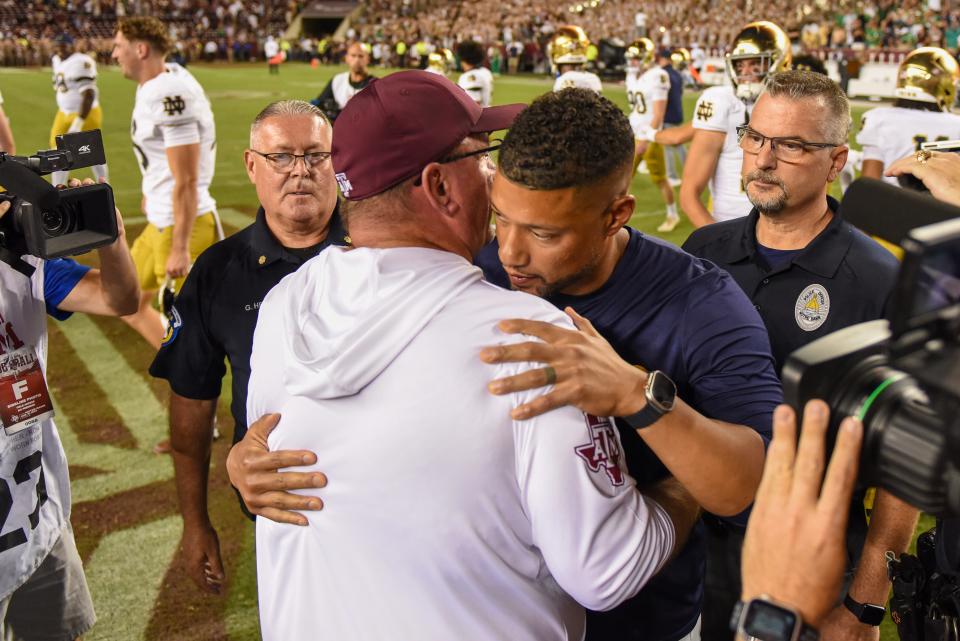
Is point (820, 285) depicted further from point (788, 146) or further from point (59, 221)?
point (59, 221)

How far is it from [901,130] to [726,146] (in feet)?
3.79

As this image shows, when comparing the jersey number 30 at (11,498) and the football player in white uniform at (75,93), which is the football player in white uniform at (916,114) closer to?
the jersey number 30 at (11,498)

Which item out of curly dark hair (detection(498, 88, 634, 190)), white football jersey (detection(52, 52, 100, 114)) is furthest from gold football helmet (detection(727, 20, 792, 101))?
white football jersey (detection(52, 52, 100, 114))

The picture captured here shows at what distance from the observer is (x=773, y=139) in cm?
285

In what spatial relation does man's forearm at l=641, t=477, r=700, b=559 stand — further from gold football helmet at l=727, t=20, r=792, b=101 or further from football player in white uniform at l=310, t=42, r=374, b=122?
football player in white uniform at l=310, t=42, r=374, b=122

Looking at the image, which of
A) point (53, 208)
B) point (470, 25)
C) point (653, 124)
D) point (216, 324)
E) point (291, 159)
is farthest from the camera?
point (470, 25)

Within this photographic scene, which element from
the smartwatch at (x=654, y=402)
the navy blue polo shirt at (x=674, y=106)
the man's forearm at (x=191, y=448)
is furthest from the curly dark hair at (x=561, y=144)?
the navy blue polo shirt at (x=674, y=106)

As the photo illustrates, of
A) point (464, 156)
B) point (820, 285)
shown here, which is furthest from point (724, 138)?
point (464, 156)

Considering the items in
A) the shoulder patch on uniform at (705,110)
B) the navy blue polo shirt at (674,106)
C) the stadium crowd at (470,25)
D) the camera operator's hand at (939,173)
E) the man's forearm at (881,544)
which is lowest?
the stadium crowd at (470,25)

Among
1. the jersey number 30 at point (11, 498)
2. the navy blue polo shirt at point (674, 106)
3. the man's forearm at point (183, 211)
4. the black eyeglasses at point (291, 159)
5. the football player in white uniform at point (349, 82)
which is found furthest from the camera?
the navy blue polo shirt at point (674, 106)

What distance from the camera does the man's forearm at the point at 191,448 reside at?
276cm

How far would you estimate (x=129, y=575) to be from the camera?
3516 millimetres

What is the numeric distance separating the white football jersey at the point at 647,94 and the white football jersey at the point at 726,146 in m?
4.55

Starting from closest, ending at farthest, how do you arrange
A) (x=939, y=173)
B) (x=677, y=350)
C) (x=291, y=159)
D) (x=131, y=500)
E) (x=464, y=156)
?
(x=464, y=156)
(x=677, y=350)
(x=939, y=173)
(x=291, y=159)
(x=131, y=500)
